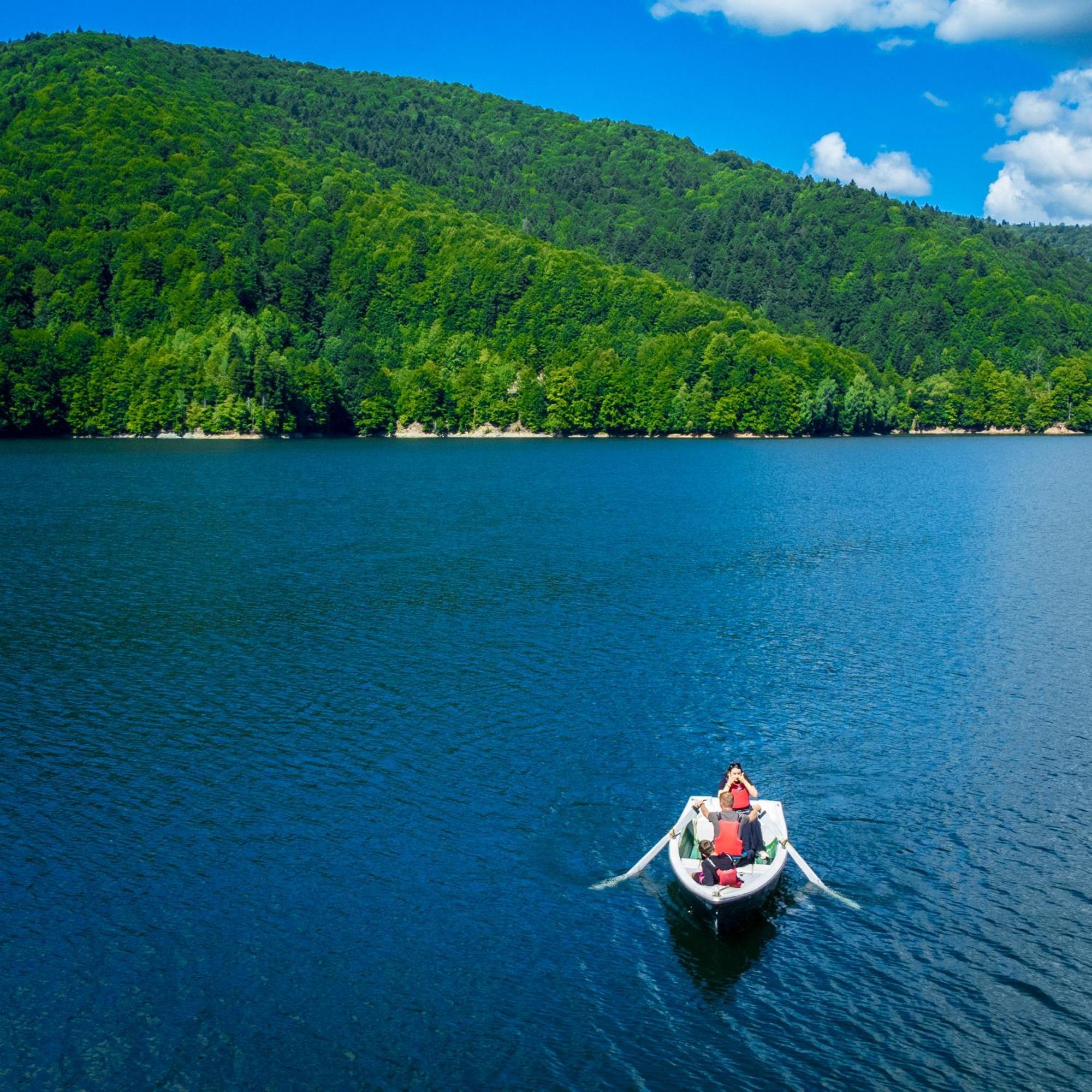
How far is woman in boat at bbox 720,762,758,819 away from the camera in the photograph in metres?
27.4

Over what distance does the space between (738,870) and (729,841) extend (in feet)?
2.27

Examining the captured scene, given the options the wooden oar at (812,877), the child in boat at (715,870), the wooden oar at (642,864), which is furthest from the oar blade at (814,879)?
the wooden oar at (642,864)

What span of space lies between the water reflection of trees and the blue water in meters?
0.09

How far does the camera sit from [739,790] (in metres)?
27.7

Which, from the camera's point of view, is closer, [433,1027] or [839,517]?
[433,1027]

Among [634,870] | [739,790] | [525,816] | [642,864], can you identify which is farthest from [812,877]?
[525,816]

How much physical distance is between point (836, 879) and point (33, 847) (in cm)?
2094

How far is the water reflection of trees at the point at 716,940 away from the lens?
22.9 metres

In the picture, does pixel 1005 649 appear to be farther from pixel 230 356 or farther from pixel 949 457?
pixel 230 356

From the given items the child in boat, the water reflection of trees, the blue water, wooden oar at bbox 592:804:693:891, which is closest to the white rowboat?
wooden oar at bbox 592:804:693:891

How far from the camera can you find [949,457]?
17088 centimetres

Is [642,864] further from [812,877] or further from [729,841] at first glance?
[812,877]

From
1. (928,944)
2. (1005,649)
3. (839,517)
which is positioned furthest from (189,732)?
(839,517)

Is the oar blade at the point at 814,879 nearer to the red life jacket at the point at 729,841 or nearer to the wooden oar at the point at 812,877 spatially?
the wooden oar at the point at 812,877
